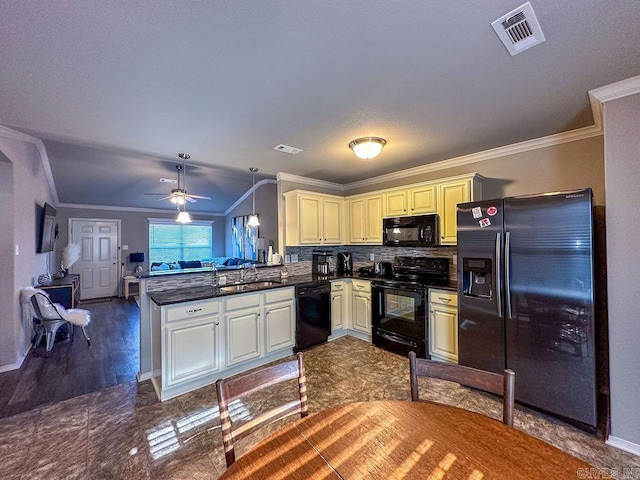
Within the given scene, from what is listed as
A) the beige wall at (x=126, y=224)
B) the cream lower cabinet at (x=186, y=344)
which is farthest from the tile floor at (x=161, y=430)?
the beige wall at (x=126, y=224)

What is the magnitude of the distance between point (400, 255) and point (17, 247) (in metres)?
4.83

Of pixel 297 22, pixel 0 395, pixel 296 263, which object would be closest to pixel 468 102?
pixel 297 22

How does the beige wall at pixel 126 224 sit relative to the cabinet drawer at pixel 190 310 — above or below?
above

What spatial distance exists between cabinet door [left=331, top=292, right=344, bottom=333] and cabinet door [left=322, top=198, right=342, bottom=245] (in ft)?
2.82

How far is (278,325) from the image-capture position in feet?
11.2

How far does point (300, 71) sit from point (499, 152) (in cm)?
267

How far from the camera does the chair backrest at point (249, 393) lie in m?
1.04

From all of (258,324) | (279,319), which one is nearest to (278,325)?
(279,319)

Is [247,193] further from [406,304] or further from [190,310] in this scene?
[406,304]

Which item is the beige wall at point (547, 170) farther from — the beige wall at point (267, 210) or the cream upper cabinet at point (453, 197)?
the beige wall at point (267, 210)

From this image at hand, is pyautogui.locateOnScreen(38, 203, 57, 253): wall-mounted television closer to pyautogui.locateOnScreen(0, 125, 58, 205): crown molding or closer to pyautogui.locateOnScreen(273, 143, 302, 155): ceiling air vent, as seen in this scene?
pyautogui.locateOnScreen(0, 125, 58, 205): crown molding

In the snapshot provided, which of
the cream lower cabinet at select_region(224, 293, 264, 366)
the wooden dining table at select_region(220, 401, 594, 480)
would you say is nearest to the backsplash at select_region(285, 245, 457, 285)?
the cream lower cabinet at select_region(224, 293, 264, 366)

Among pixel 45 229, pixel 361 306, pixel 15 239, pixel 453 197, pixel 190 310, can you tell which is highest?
pixel 453 197

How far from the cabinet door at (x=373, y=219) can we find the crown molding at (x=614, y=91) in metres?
2.37
